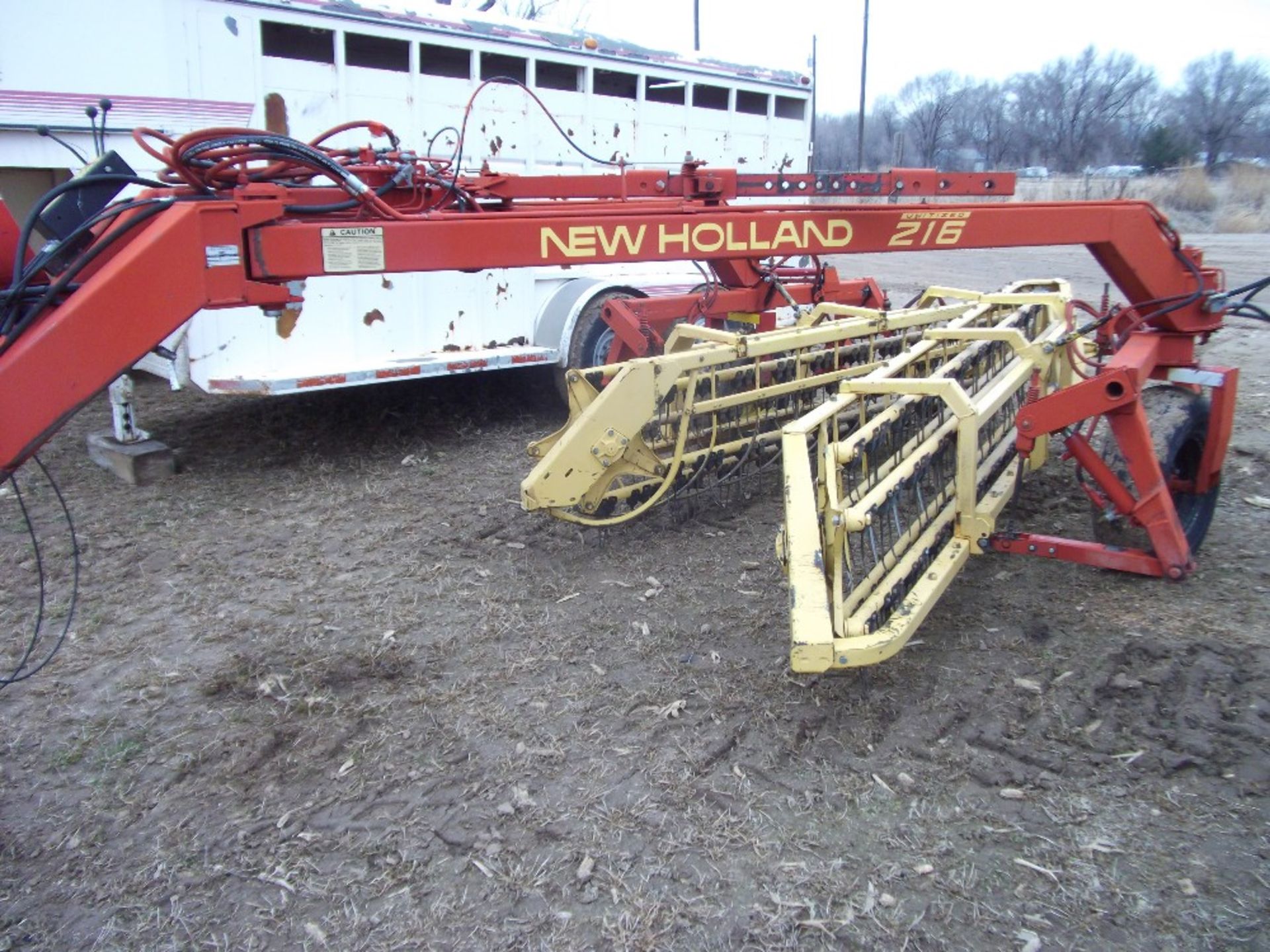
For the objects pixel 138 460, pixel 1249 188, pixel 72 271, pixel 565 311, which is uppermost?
pixel 1249 188

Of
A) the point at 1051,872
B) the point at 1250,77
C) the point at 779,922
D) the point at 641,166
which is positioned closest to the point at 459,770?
the point at 779,922

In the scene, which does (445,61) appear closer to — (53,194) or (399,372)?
(399,372)

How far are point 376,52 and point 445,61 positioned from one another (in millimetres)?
567

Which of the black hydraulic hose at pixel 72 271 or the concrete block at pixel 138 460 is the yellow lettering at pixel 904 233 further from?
the concrete block at pixel 138 460

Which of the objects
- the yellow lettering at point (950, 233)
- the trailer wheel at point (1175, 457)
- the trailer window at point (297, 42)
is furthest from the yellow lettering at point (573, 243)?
A: the trailer window at point (297, 42)

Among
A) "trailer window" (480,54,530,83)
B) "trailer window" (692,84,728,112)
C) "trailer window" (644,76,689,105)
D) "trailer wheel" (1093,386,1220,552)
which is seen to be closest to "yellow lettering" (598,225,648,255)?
"trailer wheel" (1093,386,1220,552)

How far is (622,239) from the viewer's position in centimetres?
411

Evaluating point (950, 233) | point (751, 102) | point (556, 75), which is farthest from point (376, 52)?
point (950, 233)

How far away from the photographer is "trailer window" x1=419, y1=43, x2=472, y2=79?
718 centimetres

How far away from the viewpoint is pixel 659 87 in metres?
8.57

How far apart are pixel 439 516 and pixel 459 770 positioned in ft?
8.27

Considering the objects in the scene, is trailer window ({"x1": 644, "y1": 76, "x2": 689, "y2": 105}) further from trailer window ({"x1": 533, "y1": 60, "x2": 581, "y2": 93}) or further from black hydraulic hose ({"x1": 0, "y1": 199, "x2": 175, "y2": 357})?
black hydraulic hose ({"x1": 0, "y1": 199, "x2": 175, "y2": 357})

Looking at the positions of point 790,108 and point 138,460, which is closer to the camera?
point 138,460

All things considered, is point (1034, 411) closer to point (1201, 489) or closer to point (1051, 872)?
point (1201, 489)
